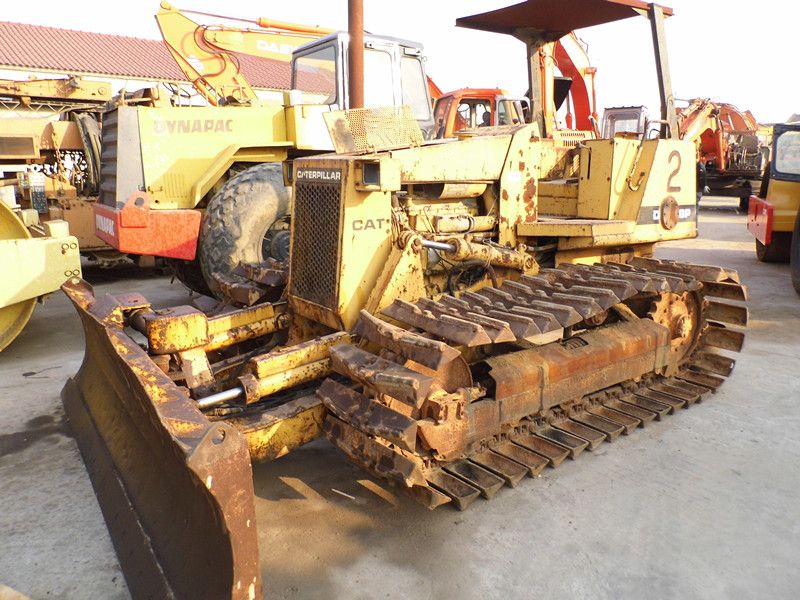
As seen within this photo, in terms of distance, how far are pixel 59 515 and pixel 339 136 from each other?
2.50 metres

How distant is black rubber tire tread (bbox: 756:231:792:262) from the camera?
387 inches

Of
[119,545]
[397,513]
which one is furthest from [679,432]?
[119,545]

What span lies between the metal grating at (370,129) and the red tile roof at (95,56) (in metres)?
19.9

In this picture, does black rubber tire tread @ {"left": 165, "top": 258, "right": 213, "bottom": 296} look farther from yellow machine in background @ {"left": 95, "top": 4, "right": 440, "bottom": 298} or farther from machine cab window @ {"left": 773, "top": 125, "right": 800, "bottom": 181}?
machine cab window @ {"left": 773, "top": 125, "right": 800, "bottom": 181}

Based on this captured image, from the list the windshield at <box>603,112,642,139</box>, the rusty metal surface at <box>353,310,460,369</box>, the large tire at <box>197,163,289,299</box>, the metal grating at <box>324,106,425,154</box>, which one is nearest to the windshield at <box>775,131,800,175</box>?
the windshield at <box>603,112,642,139</box>

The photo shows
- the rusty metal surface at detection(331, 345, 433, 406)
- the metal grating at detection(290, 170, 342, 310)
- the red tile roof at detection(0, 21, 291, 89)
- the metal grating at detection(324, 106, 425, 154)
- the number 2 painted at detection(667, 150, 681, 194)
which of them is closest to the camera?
the rusty metal surface at detection(331, 345, 433, 406)

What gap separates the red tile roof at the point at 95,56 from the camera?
76.3ft

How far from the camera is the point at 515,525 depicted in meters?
2.98

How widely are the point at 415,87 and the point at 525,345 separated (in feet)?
14.2

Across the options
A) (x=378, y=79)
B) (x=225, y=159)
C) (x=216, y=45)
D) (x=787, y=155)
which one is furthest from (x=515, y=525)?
(x=216, y=45)

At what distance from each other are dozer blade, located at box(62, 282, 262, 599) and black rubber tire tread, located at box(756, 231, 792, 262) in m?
9.64

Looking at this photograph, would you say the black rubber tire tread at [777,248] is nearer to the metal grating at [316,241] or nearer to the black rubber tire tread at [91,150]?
the metal grating at [316,241]

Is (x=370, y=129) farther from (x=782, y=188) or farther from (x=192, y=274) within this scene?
(x=782, y=188)

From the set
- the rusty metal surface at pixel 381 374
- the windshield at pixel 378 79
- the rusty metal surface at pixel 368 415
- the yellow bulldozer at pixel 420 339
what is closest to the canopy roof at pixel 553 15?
the yellow bulldozer at pixel 420 339
